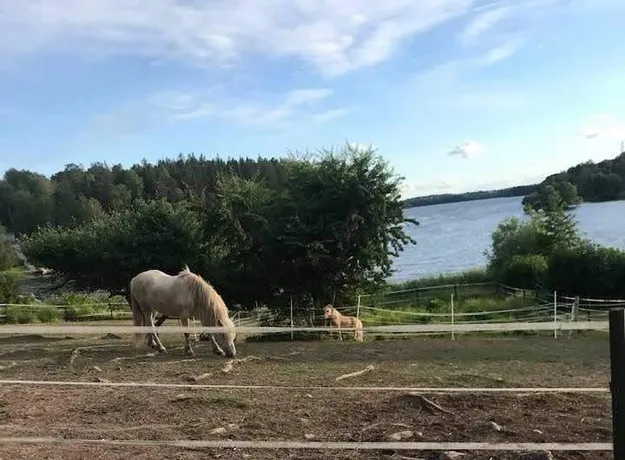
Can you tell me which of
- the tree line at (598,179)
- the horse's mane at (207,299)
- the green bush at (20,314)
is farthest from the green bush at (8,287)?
the tree line at (598,179)

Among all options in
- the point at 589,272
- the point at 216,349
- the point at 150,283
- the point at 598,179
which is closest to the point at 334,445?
the point at 216,349

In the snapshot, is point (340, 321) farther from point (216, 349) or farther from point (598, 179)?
point (598, 179)

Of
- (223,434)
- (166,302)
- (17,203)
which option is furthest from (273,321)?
(17,203)

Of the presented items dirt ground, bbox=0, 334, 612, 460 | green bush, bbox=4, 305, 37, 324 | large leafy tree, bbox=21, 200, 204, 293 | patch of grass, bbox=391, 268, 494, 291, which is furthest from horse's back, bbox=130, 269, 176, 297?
patch of grass, bbox=391, 268, 494, 291

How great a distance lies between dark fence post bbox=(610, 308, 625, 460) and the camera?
8.82 feet

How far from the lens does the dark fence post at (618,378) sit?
8.82 ft

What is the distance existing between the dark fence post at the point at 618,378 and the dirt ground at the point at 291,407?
1273mm

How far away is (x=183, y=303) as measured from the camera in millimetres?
9891

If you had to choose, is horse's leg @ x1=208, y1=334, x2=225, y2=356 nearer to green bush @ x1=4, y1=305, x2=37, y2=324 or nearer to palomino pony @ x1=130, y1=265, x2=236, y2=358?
palomino pony @ x1=130, y1=265, x2=236, y2=358

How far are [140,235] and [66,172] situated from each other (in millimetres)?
85569

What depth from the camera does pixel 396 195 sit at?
15383 millimetres

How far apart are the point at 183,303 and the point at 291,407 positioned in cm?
496

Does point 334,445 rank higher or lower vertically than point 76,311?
higher

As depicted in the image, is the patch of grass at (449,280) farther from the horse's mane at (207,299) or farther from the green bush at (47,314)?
the horse's mane at (207,299)
